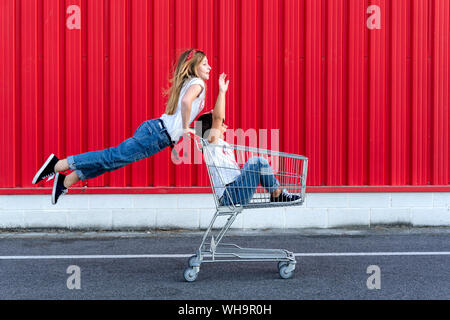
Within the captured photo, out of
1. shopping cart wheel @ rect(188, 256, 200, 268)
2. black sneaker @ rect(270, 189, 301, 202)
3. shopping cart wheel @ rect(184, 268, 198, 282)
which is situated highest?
black sneaker @ rect(270, 189, 301, 202)

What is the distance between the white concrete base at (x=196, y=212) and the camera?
755 centimetres

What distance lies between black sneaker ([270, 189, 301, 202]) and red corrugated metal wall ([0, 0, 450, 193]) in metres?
3.25

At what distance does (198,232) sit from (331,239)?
1.84m

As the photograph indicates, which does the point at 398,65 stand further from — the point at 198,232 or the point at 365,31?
the point at 198,232

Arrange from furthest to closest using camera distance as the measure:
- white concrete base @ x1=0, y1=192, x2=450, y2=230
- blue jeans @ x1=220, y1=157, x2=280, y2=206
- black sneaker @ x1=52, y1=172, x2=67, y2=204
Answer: white concrete base @ x1=0, y1=192, x2=450, y2=230, black sneaker @ x1=52, y1=172, x2=67, y2=204, blue jeans @ x1=220, y1=157, x2=280, y2=206

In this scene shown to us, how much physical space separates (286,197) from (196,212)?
322 cm

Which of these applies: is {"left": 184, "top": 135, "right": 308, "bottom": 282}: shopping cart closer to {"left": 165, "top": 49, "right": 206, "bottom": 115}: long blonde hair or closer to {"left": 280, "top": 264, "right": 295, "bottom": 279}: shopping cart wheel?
{"left": 280, "top": 264, "right": 295, "bottom": 279}: shopping cart wheel

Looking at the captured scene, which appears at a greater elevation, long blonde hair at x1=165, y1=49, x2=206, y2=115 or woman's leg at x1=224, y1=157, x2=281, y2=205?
long blonde hair at x1=165, y1=49, x2=206, y2=115

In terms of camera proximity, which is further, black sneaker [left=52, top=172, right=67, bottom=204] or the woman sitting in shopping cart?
black sneaker [left=52, top=172, right=67, bottom=204]

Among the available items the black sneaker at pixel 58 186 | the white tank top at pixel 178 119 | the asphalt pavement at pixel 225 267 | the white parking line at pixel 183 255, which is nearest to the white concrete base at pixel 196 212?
the asphalt pavement at pixel 225 267

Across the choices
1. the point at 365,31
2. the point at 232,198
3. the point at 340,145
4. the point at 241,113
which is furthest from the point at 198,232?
the point at 365,31

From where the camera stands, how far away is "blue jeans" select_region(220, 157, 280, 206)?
4.51m

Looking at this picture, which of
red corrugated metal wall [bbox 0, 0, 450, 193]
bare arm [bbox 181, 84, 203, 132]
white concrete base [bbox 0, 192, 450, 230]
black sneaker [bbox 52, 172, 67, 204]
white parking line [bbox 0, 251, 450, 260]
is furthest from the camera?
red corrugated metal wall [bbox 0, 0, 450, 193]

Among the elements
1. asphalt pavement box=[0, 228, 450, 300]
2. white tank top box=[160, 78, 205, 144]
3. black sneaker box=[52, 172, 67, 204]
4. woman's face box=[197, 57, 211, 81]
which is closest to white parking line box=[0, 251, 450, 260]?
asphalt pavement box=[0, 228, 450, 300]
